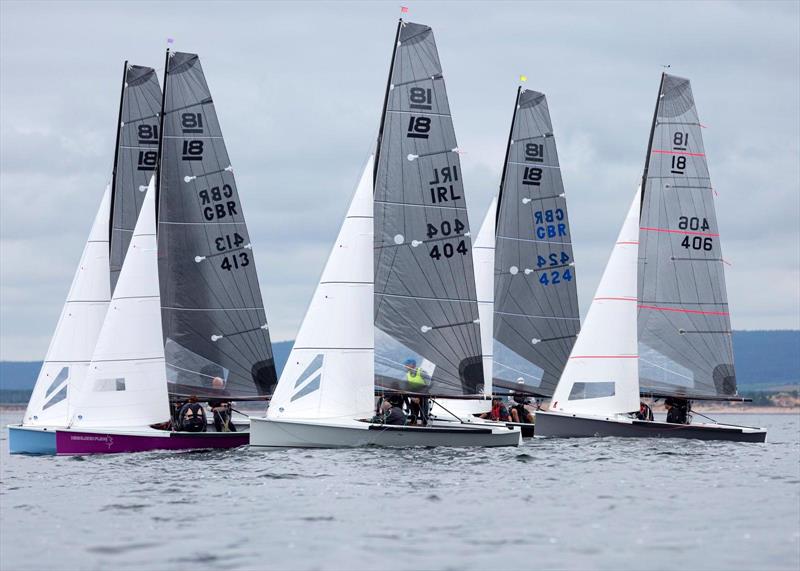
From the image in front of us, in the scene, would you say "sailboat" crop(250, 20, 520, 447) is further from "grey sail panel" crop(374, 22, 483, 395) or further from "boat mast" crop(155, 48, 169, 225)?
"boat mast" crop(155, 48, 169, 225)

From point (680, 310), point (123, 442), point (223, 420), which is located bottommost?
point (123, 442)

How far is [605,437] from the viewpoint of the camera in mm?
41844

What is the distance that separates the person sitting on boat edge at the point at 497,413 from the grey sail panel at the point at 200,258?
8.02 metres

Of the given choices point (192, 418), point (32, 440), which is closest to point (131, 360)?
point (192, 418)

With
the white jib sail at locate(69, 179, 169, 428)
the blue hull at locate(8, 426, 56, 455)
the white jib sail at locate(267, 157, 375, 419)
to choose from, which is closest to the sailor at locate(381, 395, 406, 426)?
the white jib sail at locate(267, 157, 375, 419)

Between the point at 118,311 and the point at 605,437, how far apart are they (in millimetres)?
14374

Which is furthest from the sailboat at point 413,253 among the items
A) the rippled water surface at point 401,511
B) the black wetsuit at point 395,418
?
the rippled water surface at point 401,511

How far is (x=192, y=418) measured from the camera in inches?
1483

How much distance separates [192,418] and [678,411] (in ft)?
49.2

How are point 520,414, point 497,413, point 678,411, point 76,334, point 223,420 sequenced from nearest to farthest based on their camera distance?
point 223,420
point 76,334
point 678,411
point 497,413
point 520,414

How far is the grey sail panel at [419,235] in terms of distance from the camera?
38.3m

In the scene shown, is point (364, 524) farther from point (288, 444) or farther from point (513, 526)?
point (288, 444)

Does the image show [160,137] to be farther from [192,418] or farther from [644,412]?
[644,412]

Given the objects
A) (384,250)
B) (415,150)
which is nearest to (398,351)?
(384,250)
